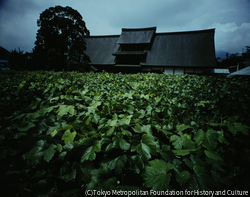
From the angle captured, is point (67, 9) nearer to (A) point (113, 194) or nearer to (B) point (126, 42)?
(B) point (126, 42)

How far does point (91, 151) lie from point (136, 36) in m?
26.4

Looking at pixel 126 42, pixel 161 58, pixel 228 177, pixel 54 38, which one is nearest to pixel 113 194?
pixel 228 177

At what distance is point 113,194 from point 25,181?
762 millimetres

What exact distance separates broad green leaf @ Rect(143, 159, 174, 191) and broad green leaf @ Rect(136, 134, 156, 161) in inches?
2.2

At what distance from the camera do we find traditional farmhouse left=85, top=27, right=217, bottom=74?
18344 mm

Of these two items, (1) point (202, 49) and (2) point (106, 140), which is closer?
(2) point (106, 140)

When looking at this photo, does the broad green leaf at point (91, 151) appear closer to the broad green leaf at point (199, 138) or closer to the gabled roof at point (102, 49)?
the broad green leaf at point (199, 138)

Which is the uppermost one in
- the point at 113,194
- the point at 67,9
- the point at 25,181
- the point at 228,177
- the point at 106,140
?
the point at 67,9

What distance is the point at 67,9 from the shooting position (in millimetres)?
22016

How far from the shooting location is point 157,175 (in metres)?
0.68

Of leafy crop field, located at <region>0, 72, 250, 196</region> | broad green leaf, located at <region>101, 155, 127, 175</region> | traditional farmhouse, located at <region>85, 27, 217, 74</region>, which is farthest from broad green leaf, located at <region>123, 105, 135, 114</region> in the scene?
traditional farmhouse, located at <region>85, 27, 217, 74</region>

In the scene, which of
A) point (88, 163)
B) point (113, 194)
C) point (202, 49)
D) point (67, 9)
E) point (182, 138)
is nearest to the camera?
point (113, 194)

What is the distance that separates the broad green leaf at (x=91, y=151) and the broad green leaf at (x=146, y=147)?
0.94 ft

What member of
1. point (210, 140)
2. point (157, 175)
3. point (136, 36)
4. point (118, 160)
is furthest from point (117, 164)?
point (136, 36)
